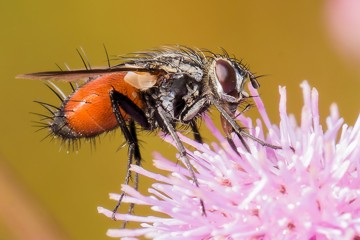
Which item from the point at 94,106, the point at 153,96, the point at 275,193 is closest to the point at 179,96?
the point at 153,96

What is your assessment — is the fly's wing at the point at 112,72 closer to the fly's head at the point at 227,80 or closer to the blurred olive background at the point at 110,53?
the fly's head at the point at 227,80

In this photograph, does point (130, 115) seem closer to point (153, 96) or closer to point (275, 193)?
point (153, 96)

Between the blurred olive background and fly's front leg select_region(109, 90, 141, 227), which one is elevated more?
fly's front leg select_region(109, 90, 141, 227)

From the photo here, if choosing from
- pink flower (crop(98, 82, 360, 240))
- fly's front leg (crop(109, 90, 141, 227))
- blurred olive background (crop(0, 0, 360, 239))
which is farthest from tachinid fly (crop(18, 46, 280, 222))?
blurred olive background (crop(0, 0, 360, 239))

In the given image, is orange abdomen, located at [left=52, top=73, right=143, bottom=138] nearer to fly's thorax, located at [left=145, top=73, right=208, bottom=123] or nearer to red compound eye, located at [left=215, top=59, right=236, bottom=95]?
fly's thorax, located at [left=145, top=73, right=208, bottom=123]

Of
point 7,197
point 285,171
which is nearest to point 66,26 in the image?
point 7,197

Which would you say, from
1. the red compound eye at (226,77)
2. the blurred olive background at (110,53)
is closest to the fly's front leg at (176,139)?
the red compound eye at (226,77)

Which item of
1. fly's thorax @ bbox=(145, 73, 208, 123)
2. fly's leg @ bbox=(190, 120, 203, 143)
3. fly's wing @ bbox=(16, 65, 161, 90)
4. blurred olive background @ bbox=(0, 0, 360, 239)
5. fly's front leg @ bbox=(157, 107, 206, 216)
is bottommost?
blurred olive background @ bbox=(0, 0, 360, 239)

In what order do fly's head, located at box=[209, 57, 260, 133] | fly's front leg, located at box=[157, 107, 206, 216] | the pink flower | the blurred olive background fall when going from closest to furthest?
the pink flower, fly's front leg, located at box=[157, 107, 206, 216], fly's head, located at box=[209, 57, 260, 133], the blurred olive background
